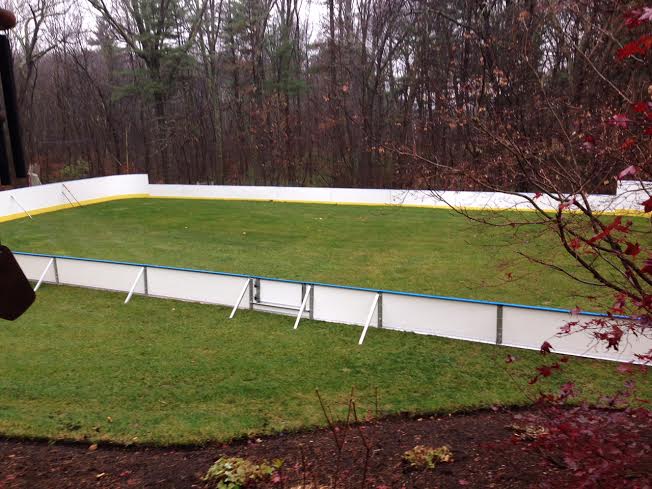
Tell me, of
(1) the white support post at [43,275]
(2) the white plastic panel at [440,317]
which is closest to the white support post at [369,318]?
(2) the white plastic panel at [440,317]

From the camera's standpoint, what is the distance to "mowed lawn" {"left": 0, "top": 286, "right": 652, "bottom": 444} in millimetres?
6480

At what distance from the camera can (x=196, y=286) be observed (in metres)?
11.1

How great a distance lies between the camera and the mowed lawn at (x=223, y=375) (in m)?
6.48

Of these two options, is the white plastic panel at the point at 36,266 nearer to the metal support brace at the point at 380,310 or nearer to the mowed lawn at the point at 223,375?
the mowed lawn at the point at 223,375

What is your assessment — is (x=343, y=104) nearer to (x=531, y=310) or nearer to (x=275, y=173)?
(x=275, y=173)

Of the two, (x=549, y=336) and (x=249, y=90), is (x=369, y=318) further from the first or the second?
(x=249, y=90)

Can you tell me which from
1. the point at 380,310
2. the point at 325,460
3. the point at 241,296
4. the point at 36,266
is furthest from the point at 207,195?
the point at 325,460

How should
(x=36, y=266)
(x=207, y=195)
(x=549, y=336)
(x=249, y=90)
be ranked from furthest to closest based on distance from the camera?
Result: (x=249, y=90), (x=207, y=195), (x=36, y=266), (x=549, y=336)

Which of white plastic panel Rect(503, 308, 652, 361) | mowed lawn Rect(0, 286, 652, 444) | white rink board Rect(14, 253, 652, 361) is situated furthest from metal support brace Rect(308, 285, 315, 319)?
white plastic panel Rect(503, 308, 652, 361)

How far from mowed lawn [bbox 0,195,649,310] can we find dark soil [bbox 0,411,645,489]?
11.3ft

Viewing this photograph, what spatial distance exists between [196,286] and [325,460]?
6.39 m

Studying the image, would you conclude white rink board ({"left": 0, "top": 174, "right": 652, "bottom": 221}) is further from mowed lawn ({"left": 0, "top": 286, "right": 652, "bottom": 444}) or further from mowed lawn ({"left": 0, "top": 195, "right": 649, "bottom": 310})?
mowed lawn ({"left": 0, "top": 286, "right": 652, "bottom": 444})

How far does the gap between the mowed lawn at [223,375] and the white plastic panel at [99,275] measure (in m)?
1.62

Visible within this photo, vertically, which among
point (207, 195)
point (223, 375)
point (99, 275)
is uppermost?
point (207, 195)
